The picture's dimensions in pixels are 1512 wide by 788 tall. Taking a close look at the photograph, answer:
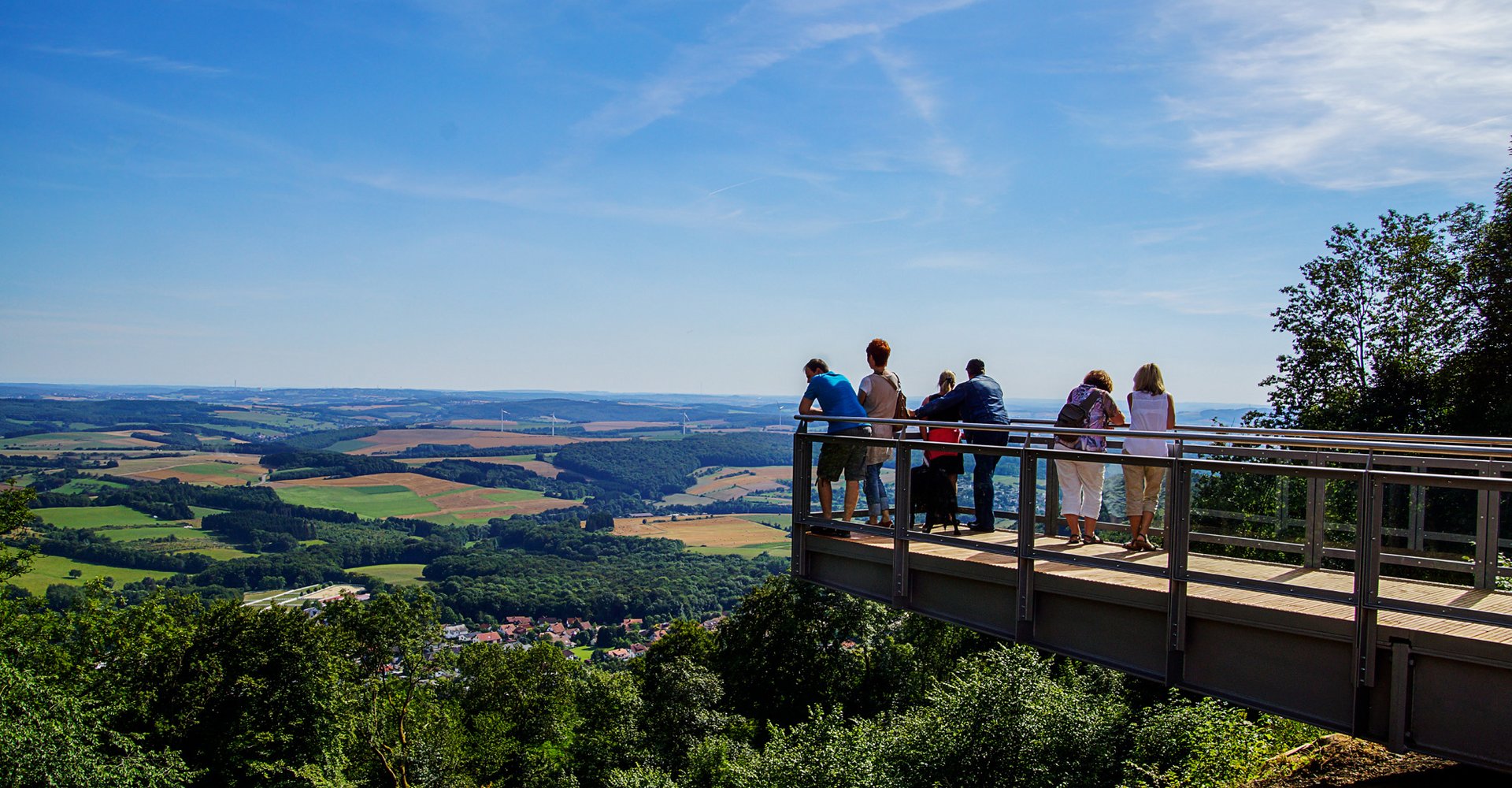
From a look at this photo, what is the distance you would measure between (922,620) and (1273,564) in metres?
29.4

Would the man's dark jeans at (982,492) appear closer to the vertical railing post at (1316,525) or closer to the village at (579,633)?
the vertical railing post at (1316,525)

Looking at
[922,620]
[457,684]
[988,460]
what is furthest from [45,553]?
[988,460]

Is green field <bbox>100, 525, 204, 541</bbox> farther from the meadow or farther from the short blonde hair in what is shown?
the short blonde hair

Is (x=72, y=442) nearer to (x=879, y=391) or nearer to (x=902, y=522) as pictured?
(x=879, y=391)

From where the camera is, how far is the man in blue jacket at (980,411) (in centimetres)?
880

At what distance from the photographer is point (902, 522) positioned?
8031mm

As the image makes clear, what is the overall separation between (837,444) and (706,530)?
13162cm

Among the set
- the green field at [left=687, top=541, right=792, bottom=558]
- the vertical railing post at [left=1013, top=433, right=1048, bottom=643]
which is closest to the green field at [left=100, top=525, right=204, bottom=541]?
the green field at [left=687, top=541, right=792, bottom=558]

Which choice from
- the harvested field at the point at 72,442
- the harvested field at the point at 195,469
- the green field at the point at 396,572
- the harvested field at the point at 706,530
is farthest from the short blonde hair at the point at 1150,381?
the harvested field at the point at 72,442

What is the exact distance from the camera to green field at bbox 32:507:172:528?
352 ft

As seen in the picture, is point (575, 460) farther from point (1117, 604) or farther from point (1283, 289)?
point (1117, 604)

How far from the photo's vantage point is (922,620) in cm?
3466

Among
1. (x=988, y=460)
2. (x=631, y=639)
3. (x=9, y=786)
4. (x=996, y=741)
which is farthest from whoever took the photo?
(x=631, y=639)

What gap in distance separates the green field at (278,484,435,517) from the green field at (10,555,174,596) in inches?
1907
